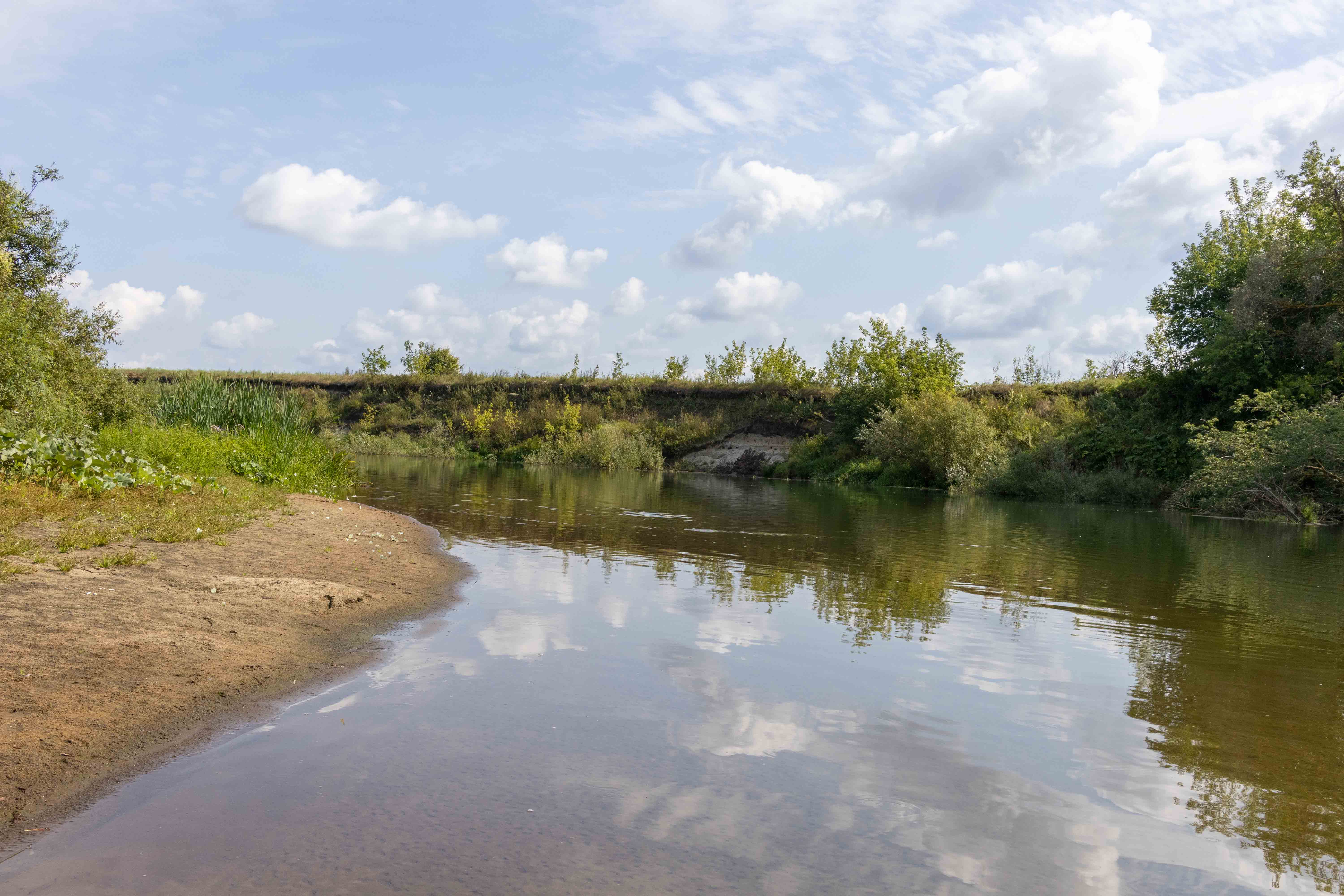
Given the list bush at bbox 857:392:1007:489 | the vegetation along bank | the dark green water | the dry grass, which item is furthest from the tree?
the dry grass

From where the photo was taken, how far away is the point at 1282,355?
30938mm

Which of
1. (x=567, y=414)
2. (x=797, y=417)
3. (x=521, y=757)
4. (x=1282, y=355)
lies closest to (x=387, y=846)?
(x=521, y=757)

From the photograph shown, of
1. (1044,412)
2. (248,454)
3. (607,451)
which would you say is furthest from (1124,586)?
(607,451)

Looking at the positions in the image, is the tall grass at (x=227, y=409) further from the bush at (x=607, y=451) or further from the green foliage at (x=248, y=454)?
the bush at (x=607, y=451)

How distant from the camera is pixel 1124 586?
36.6 ft

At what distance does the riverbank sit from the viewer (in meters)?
4.05

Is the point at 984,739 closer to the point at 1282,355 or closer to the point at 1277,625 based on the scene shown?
the point at 1277,625

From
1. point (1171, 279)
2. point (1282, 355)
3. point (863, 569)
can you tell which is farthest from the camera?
point (1171, 279)

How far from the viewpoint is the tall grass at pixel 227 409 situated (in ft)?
65.1

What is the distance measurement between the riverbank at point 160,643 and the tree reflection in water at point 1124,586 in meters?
3.56

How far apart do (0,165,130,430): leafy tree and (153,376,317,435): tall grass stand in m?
2.82

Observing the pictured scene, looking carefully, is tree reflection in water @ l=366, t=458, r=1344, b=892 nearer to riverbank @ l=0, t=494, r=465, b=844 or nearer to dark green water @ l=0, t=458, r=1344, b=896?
dark green water @ l=0, t=458, r=1344, b=896

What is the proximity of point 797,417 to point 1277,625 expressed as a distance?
40.9 meters

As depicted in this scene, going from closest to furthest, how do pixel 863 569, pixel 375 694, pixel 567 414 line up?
pixel 375 694 < pixel 863 569 < pixel 567 414
